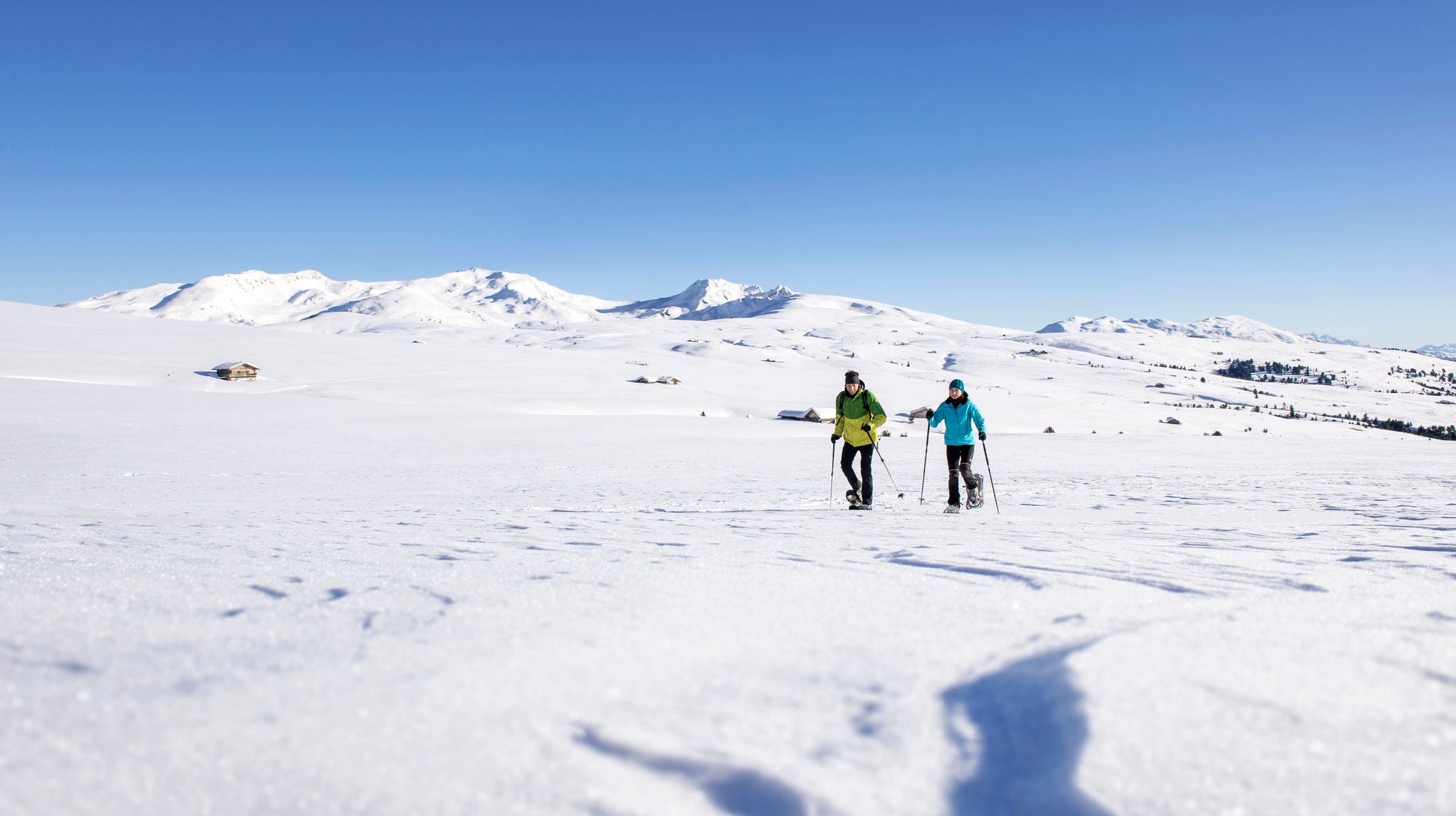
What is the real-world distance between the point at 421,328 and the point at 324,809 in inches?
5565

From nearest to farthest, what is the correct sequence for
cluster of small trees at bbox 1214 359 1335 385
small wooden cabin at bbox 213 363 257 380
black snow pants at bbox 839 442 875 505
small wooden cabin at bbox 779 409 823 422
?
black snow pants at bbox 839 442 875 505 < small wooden cabin at bbox 213 363 257 380 < small wooden cabin at bbox 779 409 823 422 < cluster of small trees at bbox 1214 359 1335 385

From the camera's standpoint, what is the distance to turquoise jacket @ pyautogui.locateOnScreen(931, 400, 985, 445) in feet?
34.8

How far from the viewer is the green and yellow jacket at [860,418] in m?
10.6

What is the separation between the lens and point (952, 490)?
1033 centimetres

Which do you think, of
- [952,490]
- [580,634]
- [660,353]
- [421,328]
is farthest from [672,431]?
[421,328]

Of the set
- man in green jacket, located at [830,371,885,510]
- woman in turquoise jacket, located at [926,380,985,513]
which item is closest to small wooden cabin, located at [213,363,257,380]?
man in green jacket, located at [830,371,885,510]

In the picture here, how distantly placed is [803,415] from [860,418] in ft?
97.9

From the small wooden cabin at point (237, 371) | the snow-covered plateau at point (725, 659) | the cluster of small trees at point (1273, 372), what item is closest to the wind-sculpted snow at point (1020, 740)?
the snow-covered plateau at point (725, 659)

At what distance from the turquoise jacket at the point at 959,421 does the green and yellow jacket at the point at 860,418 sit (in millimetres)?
906

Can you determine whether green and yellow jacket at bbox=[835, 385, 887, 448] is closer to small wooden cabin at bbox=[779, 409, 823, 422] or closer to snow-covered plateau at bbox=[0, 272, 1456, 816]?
snow-covered plateau at bbox=[0, 272, 1456, 816]

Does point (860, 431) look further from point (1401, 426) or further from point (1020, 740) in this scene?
point (1401, 426)

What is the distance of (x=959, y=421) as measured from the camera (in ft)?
34.9

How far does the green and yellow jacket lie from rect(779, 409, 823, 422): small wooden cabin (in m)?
29.2

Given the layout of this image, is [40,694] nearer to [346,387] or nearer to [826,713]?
[826,713]
